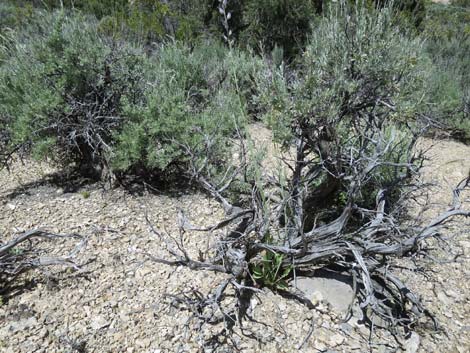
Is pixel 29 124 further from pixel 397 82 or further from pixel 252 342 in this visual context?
pixel 397 82

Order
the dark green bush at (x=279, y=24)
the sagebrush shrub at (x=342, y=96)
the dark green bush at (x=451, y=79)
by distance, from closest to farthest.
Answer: the sagebrush shrub at (x=342, y=96), the dark green bush at (x=451, y=79), the dark green bush at (x=279, y=24)

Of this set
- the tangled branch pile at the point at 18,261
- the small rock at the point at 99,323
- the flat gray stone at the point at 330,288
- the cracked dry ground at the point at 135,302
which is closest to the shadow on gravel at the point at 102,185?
the cracked dry ground at the point at 135,302

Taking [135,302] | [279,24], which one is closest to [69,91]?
[135,302]

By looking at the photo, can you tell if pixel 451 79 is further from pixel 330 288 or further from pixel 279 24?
pixel 330 288

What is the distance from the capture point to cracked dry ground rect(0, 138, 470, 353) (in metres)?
2.01

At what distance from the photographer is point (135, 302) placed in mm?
2256

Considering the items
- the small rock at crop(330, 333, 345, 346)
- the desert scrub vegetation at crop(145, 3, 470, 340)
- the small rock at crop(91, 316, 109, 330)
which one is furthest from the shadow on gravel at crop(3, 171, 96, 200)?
the small rock at crop(330, 333, 345, 346)

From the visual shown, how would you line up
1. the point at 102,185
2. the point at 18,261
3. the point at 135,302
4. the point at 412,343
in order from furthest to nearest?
the point at 102,185, the point at 18,261, the point at 135,302, the point at 412,343

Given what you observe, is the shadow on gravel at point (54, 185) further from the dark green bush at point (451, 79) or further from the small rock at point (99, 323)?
the dark green bush at point (451, 79)

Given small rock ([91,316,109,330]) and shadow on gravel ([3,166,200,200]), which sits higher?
shadow on gravel ([3,166,200,200])

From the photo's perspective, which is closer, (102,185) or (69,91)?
(69,91)

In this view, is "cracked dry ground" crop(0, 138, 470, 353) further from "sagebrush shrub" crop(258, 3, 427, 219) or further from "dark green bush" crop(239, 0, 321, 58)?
"dark green bush" crop(239, 0, 321, 58)

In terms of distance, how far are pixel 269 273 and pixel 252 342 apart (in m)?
0.41

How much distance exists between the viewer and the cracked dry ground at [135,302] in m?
2.01
